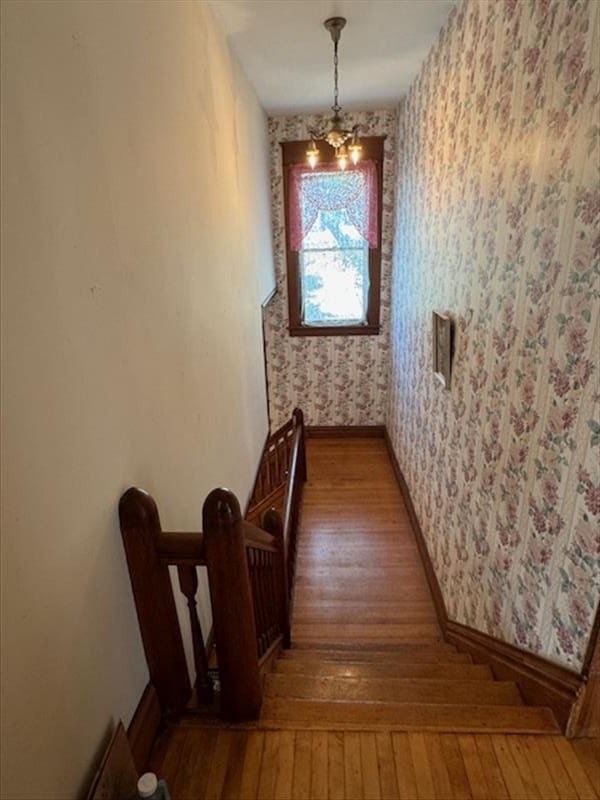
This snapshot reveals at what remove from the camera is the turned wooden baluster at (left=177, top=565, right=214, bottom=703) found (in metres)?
1.32

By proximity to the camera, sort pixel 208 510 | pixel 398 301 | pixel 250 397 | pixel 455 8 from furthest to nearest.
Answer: pixel 398 301, pixel 250 397, pixel 455 8, pixel 208 510

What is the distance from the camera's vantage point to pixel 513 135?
1.65 metres

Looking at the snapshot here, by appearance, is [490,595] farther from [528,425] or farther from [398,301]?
[398,301]

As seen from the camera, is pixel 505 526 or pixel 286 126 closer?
pixel 505 526

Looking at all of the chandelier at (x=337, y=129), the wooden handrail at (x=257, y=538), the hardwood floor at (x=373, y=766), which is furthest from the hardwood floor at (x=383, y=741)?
the chandelier at (x=337, y=129)

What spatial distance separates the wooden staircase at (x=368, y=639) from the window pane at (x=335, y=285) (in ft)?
5.23

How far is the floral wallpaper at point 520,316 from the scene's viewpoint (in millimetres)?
1241

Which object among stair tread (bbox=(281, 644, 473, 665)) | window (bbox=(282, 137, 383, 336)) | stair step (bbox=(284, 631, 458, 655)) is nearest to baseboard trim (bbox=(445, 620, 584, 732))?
stair tread (bbox=(281, 644, 473, 665))

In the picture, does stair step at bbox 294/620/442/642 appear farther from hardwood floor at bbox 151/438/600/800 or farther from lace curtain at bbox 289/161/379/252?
lace curtain at bbox 289/161/379/252

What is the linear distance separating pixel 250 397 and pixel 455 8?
260cm

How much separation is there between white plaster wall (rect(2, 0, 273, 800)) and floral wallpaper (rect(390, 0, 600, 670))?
1.27m

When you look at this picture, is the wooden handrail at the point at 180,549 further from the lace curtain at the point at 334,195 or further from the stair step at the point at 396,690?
the lace curtain at the point at 334,195

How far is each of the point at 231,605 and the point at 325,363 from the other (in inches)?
163

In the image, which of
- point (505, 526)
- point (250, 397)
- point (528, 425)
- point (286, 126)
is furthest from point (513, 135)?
point (286, 126)
